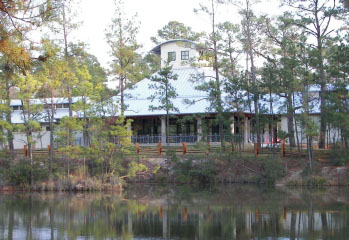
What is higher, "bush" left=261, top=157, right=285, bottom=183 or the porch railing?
the porch railing

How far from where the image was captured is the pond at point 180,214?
15578 millimetres

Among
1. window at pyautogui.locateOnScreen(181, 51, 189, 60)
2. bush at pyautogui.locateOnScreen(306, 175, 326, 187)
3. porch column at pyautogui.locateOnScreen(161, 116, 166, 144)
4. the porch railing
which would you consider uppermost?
window at pyautogui.locateOnScreen(181, 51, 189, 60)

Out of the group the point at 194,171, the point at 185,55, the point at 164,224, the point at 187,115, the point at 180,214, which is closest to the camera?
the point at 164,224

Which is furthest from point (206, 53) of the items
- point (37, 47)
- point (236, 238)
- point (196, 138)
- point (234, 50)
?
point (37, 47)

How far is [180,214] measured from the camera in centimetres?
1942

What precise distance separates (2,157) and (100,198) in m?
9.79

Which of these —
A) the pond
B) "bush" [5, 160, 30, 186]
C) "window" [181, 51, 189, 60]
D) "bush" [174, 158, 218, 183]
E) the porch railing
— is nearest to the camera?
the pond

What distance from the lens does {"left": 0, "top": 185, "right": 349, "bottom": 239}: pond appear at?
15.6 meters

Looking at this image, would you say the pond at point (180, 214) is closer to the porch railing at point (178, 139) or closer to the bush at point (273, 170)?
the bush at point (273, 170)

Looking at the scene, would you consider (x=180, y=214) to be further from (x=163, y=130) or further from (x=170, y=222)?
(x=163, y=130)

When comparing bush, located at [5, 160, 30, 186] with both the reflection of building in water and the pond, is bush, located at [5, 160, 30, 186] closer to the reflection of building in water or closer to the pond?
the pond

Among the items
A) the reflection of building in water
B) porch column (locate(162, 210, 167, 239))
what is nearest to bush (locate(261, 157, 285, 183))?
the reflection of building in water

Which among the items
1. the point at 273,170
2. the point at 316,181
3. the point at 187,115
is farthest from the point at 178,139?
the point at 316,181

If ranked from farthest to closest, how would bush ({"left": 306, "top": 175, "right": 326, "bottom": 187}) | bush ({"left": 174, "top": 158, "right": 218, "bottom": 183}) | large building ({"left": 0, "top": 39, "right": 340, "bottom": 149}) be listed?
1. large building ({"left": 0, "top": 39, "right": 340, "bottom": 149})
2. bush ({"left": 174, "top": 158, "right": 218, "bottom": 183})
3. bush ({"left": 306, "top": 175, "right": 326, "bottom": 187})
